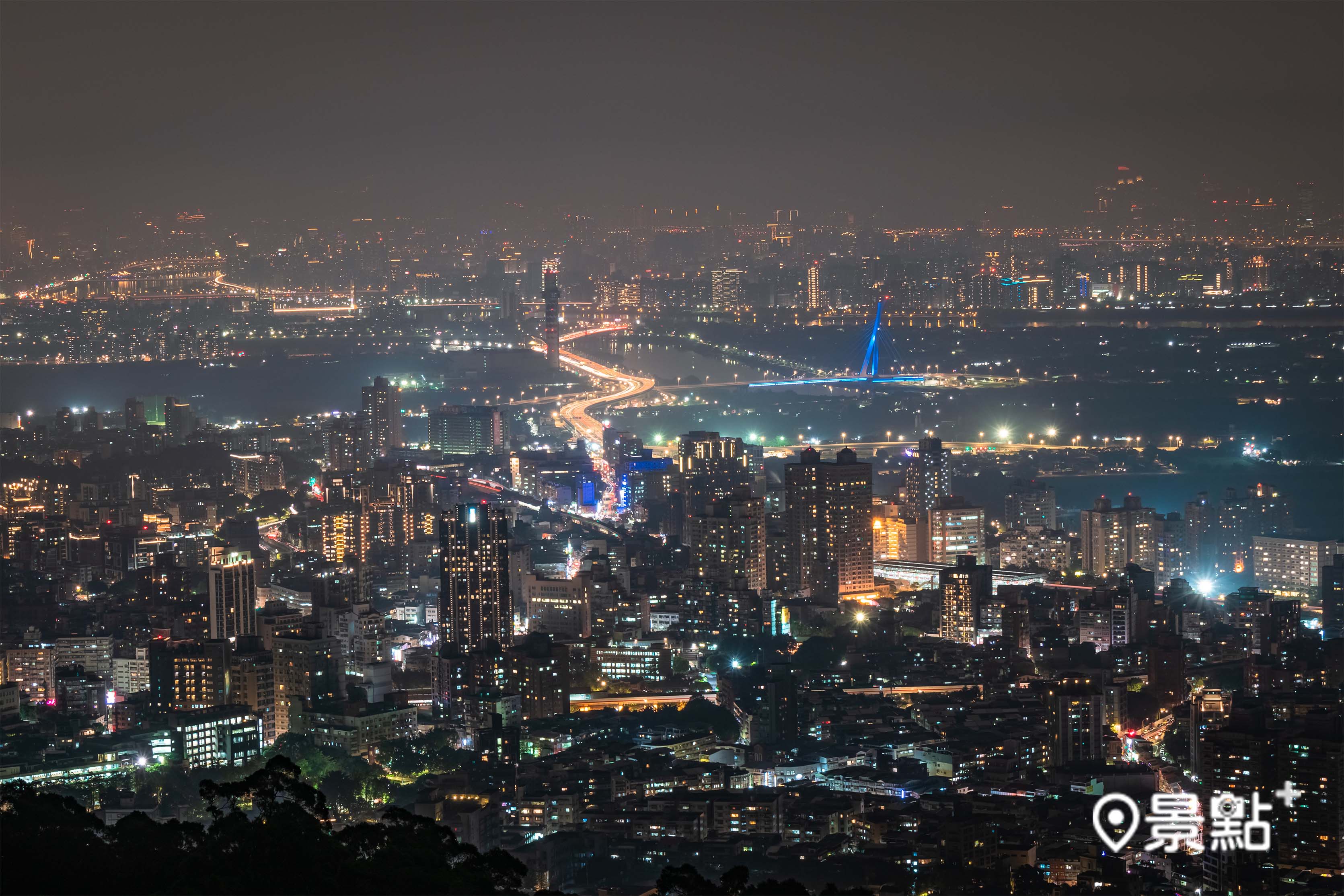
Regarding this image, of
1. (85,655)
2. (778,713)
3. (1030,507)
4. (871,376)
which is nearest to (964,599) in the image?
(778,713)

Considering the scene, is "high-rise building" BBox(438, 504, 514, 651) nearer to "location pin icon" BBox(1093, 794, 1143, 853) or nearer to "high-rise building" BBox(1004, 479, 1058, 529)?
"location pin icon" BBox(1093, 794, 1143, 853)

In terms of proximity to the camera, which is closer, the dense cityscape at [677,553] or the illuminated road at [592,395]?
the dense cityscape at [677,553]

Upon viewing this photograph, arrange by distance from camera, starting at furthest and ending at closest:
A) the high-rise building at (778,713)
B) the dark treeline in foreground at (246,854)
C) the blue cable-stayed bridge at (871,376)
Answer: the blue cable-stayed bridge at (871,376) < the high-rise building at (778,713) < the dark treeline in foreground at (246,854)

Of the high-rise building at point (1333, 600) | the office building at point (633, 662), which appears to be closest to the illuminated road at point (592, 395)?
the high-rise building at point (1333, 600)

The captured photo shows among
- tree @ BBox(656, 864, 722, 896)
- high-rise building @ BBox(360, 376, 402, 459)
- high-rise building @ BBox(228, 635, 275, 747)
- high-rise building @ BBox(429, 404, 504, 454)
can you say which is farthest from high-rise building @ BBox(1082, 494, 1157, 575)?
tree @ BBox(656, 864, 722, 896)

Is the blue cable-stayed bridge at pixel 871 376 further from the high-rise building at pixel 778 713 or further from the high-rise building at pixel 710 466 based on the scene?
the high-rise building at pixel 778 713

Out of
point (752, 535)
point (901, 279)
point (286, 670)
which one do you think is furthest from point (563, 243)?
point (286, 670)
